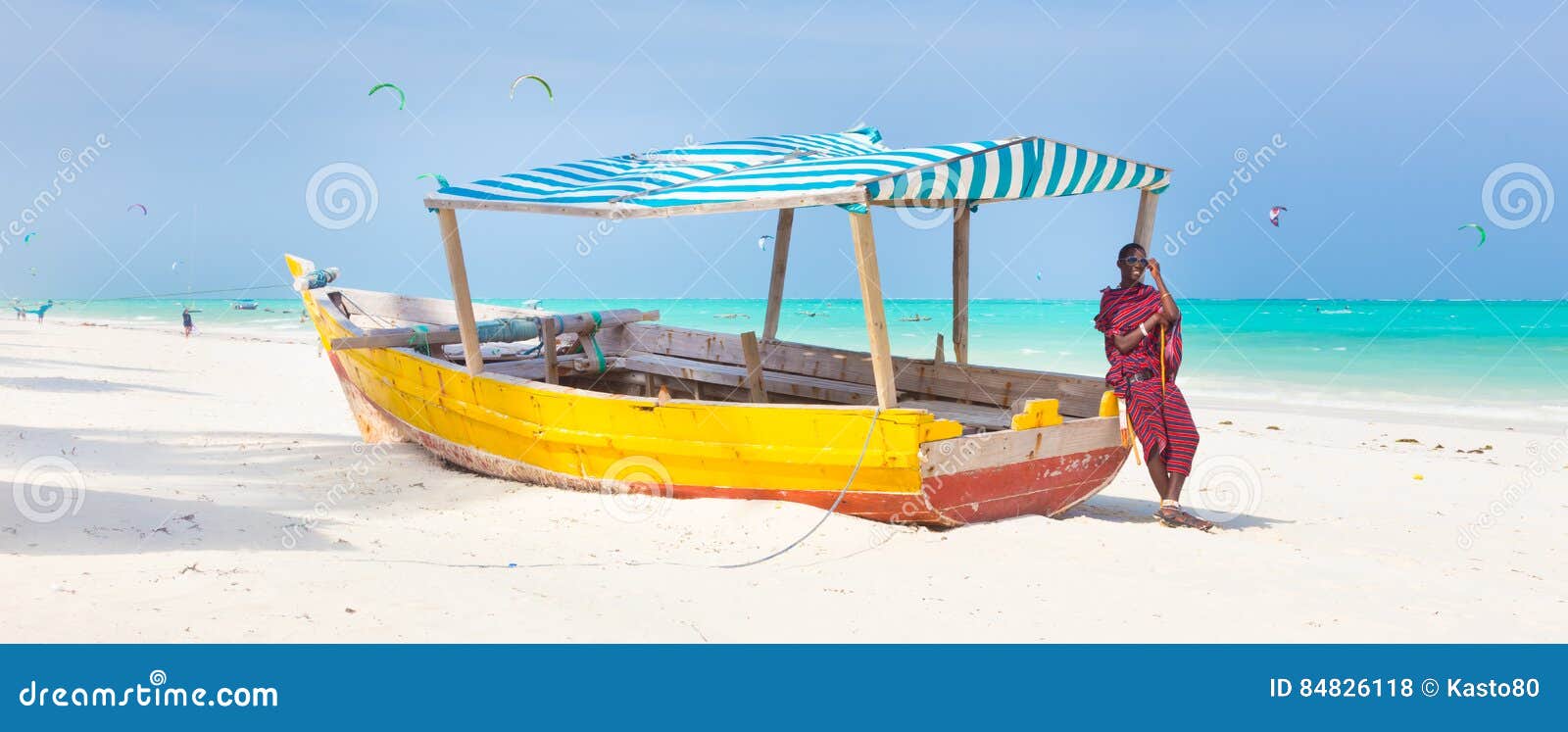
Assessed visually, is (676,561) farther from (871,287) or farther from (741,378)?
(741,378)

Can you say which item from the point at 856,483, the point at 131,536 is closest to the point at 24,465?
the point at 131,536

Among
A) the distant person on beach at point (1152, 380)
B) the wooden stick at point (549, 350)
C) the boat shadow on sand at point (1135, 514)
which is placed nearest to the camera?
the distant person on beach at point (1152, 380)

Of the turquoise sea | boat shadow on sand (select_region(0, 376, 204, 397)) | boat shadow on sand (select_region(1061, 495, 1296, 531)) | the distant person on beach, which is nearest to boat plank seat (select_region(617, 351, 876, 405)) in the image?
boat shadow on sand (select_region(1061, 495, 1296, 531))

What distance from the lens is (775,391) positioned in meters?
8.29

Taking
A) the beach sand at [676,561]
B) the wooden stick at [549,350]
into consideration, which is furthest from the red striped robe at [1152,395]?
the wooden stick at [549,350]

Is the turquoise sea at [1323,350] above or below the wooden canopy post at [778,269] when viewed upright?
above

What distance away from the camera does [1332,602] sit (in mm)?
4797

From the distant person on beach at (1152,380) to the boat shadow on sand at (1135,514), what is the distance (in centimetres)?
37

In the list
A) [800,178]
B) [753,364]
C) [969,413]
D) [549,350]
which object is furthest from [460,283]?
[969,413]

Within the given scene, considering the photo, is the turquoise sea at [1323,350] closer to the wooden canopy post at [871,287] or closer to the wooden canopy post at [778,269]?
the wooden canopy post at [778,269]

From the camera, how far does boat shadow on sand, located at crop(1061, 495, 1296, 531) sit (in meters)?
6.69

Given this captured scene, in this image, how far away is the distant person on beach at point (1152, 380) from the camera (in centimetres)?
616

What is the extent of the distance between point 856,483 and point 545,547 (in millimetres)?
1637

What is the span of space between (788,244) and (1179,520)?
11.9 ft
